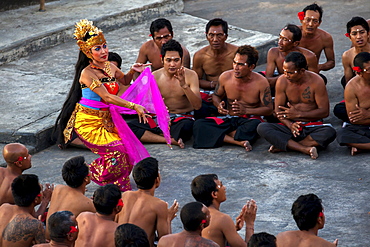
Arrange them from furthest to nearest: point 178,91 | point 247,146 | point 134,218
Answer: point 178,91 < point 247,146 < point 134,218

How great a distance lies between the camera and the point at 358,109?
7.88m

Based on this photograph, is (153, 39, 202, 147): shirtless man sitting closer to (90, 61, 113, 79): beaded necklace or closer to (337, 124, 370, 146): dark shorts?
(90, 61, 113, 79): beaded necklace

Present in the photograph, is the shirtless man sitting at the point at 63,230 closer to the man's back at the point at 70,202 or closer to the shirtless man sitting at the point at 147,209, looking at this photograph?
the shirtless man sitting at the point at 147,209

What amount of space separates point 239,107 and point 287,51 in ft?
4.03

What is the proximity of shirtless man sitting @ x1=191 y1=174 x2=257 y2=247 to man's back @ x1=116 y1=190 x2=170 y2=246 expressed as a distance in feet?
1.18

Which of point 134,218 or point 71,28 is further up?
point 71,28

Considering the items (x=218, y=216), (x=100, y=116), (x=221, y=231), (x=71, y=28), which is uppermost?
(x=71, y=28)

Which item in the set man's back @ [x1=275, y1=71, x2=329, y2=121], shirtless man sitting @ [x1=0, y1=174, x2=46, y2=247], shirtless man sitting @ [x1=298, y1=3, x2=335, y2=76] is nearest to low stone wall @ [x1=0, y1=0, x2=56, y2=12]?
shirtless man sitting @ [x1=298, y1=3, x2=335, y2=76]

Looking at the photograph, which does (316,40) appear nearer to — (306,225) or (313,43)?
(313,43)

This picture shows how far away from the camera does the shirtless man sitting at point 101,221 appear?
513 cm

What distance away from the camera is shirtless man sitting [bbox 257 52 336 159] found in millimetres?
7906

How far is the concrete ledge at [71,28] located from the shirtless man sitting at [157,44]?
9.14 ft

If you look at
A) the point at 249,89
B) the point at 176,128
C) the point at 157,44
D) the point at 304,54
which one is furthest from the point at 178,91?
the point at 304,54

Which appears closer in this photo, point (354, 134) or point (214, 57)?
point (354, 134)
